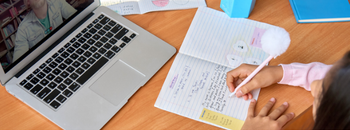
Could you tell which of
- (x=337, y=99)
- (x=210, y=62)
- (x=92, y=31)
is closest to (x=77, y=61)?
(x=92, y=31)

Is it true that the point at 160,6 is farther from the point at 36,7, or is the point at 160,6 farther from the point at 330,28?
the point at 330,28

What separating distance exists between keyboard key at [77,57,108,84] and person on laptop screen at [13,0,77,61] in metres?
0.15

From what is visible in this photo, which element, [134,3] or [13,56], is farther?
[134,3]

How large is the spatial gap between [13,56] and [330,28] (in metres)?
0.90

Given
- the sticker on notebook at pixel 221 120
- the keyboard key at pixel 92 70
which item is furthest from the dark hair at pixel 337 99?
the keyboard key at pixel 92 70

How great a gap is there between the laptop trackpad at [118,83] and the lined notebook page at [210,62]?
80 millimetres

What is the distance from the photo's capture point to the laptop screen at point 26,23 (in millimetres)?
595

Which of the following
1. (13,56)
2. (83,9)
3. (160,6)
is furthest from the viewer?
(160,6)

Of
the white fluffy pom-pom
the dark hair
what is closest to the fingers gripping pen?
the white fluffy pom-pom

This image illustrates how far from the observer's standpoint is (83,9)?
2.53ft

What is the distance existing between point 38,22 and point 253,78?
56 cm

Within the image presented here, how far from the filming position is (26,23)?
24.9 inches

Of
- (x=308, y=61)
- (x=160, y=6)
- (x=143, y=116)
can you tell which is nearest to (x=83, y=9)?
(x=160, y=6)

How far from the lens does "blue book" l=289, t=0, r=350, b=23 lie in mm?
853
